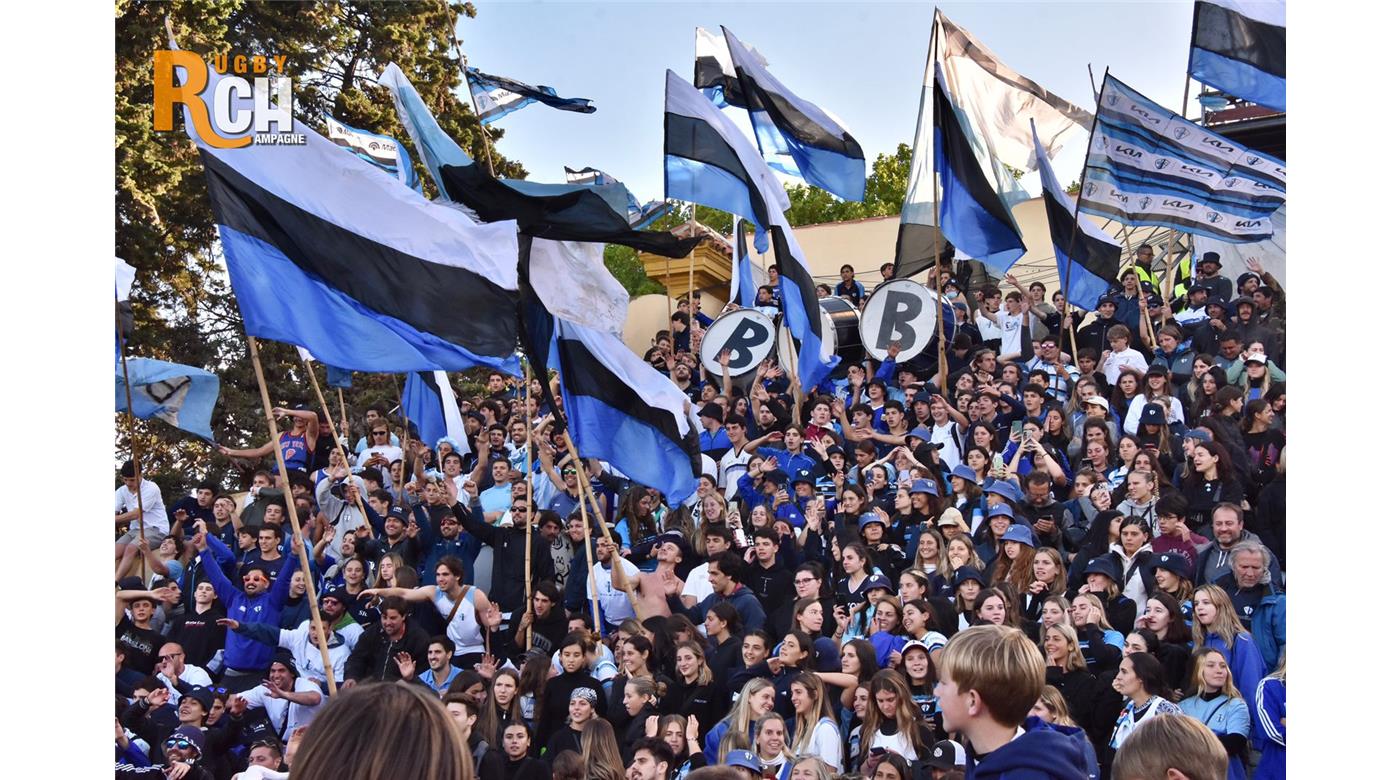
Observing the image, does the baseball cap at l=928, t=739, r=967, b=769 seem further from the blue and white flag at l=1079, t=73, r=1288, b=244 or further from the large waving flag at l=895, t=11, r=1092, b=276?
the large waving flag at l=895, t=11, r=1092, b=276

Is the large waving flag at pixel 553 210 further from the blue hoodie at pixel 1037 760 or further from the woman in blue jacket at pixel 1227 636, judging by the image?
the blue hoodie at pixel 1037 760

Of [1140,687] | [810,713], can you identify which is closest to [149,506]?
[810,713]

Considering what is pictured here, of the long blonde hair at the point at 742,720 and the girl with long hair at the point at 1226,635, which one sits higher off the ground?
the girl with long hair at the point at 1226,635

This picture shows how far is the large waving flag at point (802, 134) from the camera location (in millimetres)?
14883

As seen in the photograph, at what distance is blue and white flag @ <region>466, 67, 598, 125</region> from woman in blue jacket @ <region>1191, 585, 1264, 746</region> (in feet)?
24.6

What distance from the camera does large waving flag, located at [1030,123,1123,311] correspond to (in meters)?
14.6

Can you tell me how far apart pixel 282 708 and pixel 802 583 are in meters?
3.64

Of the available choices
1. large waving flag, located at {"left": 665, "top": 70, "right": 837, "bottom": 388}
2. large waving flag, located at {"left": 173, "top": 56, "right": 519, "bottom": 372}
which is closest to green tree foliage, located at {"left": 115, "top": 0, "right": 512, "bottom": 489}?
large waving flag, located at {"left": 665, "top": 70, "right": 837, "bottom": 388}

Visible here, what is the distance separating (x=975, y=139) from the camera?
14.9m

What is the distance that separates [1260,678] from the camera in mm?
8195

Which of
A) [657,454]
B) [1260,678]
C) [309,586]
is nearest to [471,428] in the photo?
[657,454]

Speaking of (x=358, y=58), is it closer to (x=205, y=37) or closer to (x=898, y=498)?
(x=205, y=37)

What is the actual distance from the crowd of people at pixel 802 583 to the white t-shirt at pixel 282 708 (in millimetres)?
20

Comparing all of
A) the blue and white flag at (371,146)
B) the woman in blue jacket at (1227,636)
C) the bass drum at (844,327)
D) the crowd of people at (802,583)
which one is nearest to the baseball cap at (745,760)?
the crowd of people at (802,583)
